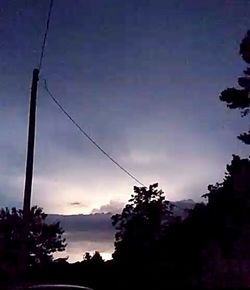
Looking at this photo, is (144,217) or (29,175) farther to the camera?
(144,217)

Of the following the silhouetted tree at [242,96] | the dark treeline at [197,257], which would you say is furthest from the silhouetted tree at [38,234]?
the silhouetted tree at [242,96]

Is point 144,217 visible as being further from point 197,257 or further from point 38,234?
point 197,257

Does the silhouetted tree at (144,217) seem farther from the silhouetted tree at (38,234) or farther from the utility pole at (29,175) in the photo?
the utility pole at (29,175)

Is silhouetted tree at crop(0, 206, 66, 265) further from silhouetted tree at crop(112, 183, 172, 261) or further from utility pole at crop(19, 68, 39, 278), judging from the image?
utility pole at crop(19, 68, 39, 278)

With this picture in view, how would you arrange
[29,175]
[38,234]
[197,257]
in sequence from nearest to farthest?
1. [29,175]
2. [197,257]
3. [38,234]

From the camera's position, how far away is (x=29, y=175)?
1755cm

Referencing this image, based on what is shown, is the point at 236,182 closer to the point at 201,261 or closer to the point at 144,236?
the point at 201,261

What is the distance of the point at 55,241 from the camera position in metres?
51.8

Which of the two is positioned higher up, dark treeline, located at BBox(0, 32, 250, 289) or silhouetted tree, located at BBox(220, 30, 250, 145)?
silhouetted tree, located at BBox(220, 30, 250, 145)

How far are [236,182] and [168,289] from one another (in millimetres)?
6338

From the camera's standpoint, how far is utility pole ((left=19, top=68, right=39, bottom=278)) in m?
16.8

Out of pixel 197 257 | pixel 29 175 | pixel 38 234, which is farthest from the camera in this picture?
pixel 38 234

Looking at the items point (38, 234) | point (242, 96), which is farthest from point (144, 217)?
point (242, 96)

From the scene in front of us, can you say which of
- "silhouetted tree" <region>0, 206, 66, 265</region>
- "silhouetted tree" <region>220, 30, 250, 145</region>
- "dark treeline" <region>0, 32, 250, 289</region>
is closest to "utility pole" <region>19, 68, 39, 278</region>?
"dark treeline" <region>0, 32, 250, 289</region>
